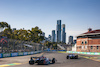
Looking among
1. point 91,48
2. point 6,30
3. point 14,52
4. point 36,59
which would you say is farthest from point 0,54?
point 91,48

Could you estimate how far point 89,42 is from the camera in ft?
254

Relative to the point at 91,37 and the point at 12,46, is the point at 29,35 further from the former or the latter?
the point at 12,46

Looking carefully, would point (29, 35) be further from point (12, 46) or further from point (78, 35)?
point (12, 46)

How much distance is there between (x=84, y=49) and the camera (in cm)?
7925

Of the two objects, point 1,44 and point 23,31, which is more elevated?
point 23,31

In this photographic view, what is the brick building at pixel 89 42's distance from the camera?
74.9 metres

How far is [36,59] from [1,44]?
1377 centimetres

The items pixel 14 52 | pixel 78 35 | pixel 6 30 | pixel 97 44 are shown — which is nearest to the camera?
pixel 14 52

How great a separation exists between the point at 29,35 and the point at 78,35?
33.2 metres

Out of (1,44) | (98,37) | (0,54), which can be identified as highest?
(98,37)

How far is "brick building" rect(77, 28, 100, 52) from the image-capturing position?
7488 cm

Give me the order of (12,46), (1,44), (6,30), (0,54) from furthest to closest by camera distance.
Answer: (6,30) → (12,46) → (0,54) → (1,44)

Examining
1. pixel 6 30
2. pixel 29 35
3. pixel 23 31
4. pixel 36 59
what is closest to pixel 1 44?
pixel 36 59

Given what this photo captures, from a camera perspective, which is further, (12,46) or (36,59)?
(12,46)
